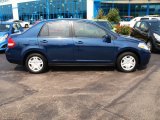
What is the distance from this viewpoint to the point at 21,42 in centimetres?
758

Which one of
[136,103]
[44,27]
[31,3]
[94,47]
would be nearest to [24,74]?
[44,27]

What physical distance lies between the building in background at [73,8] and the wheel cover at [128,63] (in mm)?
39622

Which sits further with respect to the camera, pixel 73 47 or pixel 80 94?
pixel 73 47

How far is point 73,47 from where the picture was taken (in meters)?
7.49

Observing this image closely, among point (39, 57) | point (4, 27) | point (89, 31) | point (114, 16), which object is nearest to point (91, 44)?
point (89, 31)

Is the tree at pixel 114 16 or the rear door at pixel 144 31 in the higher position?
the tree at pixel 114 16

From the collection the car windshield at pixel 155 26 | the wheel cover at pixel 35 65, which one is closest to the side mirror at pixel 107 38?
the wheel cover at pixel 35 65

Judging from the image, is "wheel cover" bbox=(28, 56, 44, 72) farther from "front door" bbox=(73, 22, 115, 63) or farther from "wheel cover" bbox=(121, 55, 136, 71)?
"wheel cover" bbox=(121, 55, 136, 71)

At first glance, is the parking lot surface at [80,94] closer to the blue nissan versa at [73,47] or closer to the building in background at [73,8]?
the blue nissan versa at [73,47]

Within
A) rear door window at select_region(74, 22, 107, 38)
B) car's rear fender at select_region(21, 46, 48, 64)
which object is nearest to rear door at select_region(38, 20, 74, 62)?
car's rear fender at select_region(21, 46, 48, 64)

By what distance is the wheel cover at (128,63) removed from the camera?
767cm

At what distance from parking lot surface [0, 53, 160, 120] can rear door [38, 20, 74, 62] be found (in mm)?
537

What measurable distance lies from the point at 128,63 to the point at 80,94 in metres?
2.58

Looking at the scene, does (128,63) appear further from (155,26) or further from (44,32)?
(155,26)
